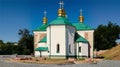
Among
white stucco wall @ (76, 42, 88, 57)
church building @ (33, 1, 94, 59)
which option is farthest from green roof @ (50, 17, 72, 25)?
white stucco wall @ (76, 42, 88, 57)

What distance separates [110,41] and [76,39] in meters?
43.3

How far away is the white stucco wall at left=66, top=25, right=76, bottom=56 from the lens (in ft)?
160

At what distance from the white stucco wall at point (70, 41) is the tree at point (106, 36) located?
133 ft

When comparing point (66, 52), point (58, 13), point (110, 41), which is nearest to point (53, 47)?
point (66, 52)

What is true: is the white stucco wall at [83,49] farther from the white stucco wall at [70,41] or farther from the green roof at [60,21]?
the green roof at [60,21]

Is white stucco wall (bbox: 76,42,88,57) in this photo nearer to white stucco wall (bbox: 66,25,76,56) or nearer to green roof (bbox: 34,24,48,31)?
white stucco wall (bbox: 66,25,76,56)

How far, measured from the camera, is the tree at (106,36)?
9068cm

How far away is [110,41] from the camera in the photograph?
93.0m

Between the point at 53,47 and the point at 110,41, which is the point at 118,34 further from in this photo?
the point at 53,47

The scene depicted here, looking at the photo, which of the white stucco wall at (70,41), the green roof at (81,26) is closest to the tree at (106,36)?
the green roof at (81,26)

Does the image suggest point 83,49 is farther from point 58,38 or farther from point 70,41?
point 58,38

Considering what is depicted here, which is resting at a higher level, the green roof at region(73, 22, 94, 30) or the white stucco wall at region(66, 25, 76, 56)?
the green roof at region(73, 22, 94, 30)

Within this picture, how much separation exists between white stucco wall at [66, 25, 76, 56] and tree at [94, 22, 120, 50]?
133 feet

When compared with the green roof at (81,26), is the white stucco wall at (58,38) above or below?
below
